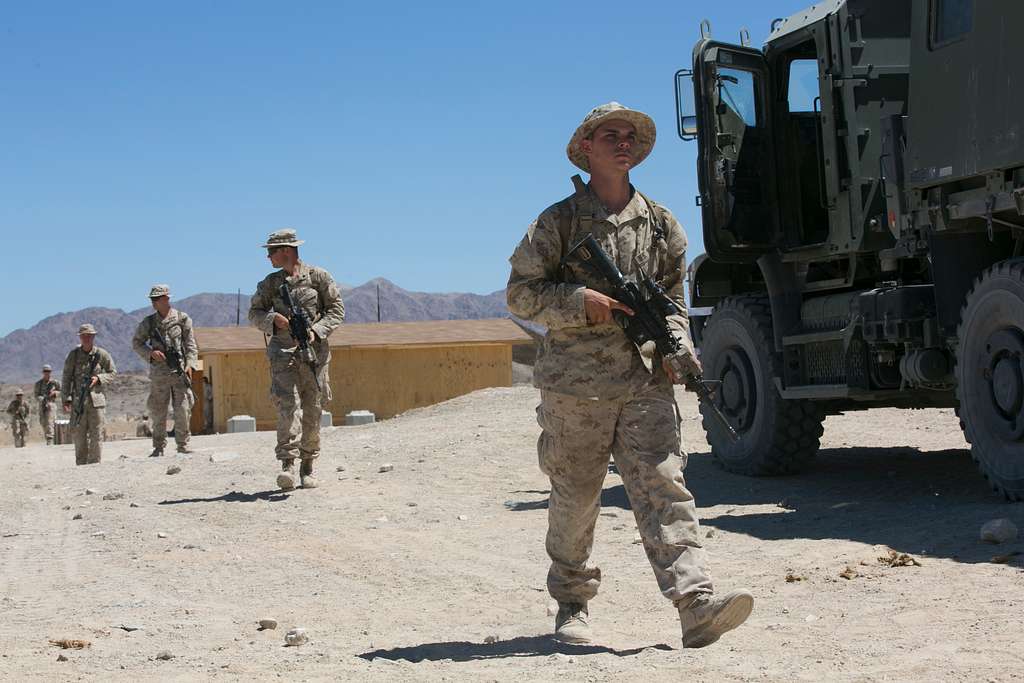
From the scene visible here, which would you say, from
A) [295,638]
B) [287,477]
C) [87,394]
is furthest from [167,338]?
[295,638]

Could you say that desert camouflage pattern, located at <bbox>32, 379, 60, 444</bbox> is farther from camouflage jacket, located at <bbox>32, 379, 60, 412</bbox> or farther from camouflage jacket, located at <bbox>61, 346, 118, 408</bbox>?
camouflage jacket, located at <bbox>61, 346, 118, 408</bbox>

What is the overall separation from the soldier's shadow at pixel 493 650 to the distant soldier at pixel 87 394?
1166 centimetres

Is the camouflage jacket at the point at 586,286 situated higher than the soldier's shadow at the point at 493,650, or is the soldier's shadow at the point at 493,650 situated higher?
the camouflage jacket at the point at 586,286

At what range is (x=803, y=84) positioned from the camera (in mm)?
9711

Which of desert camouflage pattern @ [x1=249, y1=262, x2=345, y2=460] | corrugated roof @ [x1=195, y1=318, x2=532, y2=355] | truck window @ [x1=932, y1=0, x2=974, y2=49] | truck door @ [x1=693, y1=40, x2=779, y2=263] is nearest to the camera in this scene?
truck window @ [x1=932, y1=0, x2=974, y2=49]

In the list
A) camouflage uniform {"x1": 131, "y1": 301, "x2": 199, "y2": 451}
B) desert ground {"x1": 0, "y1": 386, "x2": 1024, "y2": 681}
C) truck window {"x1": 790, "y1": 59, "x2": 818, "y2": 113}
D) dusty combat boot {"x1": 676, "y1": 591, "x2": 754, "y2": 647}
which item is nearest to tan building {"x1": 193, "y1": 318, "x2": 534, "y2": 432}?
camouflage uniform {"x1": 131, "y1": 301, "x2": 199, "y2": 451}

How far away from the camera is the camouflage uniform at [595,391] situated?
4949mm

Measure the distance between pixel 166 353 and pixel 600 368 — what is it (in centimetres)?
1183

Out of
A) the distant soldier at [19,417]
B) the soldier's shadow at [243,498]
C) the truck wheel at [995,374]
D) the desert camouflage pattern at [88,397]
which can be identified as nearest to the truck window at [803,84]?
the truck wheel at [995,374]

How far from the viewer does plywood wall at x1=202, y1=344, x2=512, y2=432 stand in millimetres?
29609

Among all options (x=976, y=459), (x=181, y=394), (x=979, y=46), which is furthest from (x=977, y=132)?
(x=181, y=394)

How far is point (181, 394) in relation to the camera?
53.2 feet

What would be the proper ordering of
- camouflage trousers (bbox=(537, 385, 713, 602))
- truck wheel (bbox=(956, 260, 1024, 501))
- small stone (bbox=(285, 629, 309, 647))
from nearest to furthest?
camouflage trousers (bbox=(537, 385, 713, 602))
small stone (bbox=(285, 629, 309, 647))
truck wheel (bbox=(956, 260, 1024, 501))

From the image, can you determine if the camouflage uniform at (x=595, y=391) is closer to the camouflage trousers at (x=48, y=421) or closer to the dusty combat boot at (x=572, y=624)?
the dusty combat boot at (x=572, y=624)
